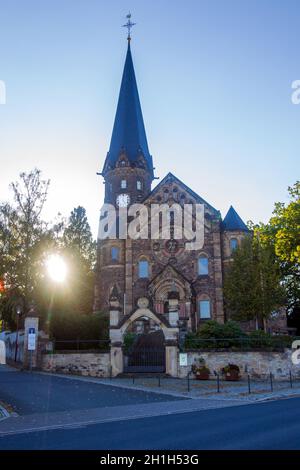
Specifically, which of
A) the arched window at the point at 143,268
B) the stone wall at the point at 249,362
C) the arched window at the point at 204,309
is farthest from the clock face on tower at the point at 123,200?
the stone wall at the point at 249,362

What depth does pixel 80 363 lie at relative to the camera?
2694 cm

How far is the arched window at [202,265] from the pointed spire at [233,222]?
3.53m

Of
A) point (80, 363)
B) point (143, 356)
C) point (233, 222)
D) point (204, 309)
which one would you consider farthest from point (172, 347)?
point (233, 222)

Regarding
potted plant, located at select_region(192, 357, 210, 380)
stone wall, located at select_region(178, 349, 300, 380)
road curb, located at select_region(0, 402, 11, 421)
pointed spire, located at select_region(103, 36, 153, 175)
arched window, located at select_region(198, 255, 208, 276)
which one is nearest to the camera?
road curb, located at select_region(0, 402, 11, 421)

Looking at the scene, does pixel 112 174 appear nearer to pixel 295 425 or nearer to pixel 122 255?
pixel 122 255

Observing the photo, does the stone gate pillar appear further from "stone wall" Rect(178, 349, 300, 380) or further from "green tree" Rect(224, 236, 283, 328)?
"green tree" Rect(224, 236, 283, 328)

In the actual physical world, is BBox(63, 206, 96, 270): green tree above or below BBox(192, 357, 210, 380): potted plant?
above

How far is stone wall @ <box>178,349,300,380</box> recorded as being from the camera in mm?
24578

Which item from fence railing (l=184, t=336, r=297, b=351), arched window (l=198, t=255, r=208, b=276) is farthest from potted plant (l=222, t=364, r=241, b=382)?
arched window (l=198, t=255, r=208, b=276)

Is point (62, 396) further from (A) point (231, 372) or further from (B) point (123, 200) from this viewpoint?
(B) point (123, 200)

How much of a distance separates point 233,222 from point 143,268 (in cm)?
933

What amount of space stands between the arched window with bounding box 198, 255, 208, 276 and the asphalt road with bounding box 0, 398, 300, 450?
2787 cm
